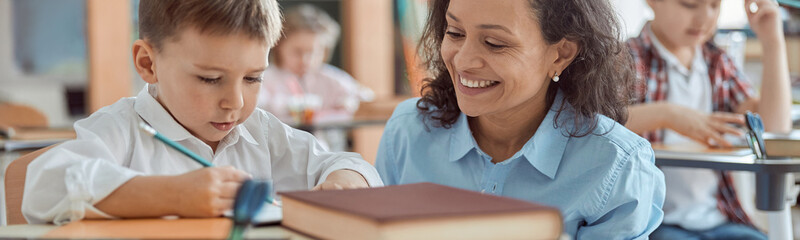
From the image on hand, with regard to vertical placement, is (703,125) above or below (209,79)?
below

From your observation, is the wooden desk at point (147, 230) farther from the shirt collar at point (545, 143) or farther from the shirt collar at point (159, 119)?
the shirt collar at point (545, 143)

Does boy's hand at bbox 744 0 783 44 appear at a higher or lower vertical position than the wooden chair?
lower

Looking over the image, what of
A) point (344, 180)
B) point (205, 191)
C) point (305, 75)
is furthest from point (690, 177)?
point (305, 75)

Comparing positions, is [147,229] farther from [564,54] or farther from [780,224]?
[780,224]

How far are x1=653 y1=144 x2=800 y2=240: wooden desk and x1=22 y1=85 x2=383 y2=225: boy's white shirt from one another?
856 millimetres

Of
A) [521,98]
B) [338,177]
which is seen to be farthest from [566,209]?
[338,177]

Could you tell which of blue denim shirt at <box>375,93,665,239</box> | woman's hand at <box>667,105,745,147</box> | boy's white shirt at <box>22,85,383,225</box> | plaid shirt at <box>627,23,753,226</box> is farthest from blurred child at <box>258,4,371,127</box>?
boy's white shirt at <box>22,85,383,225</box>

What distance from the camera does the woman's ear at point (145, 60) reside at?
1.13 meters

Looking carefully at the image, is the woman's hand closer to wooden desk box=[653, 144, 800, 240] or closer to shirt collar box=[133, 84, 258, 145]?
wooden desk box=[653, 144, 800, 240]

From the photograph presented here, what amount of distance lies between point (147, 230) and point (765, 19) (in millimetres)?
1989

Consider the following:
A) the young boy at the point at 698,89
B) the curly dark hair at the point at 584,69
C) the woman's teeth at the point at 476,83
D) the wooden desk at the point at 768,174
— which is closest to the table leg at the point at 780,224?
the wooden desk at the point at 768,174

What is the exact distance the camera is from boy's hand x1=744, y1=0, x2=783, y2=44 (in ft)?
7.48

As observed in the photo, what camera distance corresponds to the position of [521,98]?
1.42 metres

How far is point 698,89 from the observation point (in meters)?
2.37
